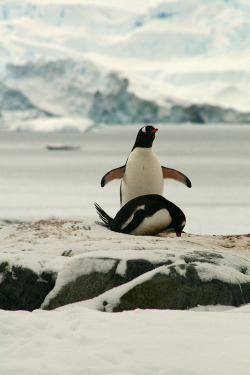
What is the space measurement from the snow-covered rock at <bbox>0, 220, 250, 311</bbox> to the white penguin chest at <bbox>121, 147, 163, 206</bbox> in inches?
76.3

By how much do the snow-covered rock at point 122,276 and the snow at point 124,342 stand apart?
411 mm

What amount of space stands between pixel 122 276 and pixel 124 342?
1066 mm

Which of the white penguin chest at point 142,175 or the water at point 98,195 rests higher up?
the white penguin chest at point 142,175

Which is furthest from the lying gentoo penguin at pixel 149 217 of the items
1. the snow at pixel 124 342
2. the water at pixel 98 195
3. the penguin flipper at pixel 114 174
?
the water at pixel 98 195

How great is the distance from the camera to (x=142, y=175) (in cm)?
671

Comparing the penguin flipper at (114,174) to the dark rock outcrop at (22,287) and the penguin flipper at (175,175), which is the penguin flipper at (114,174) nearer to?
the penguin flipper at (175,175)

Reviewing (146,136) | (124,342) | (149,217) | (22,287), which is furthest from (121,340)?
(146,136)

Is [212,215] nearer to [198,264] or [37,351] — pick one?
[198,264]

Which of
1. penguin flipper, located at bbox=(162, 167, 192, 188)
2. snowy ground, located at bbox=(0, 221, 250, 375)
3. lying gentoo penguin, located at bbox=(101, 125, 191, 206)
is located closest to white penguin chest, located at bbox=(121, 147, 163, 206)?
lying gentoo penguin, located at bbox=(101, 125, 191, 206)

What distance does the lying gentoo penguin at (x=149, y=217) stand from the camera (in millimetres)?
5475

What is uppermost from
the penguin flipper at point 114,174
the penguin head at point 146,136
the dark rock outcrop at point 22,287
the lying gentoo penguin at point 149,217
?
the penguin head at point 146,136

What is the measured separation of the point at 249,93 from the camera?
149875mm

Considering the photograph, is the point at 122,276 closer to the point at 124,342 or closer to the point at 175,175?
the point at 124,342

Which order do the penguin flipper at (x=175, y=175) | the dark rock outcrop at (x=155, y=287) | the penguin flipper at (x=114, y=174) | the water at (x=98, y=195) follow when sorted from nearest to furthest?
the dark rock outcrop at (x=155, y=287) < the penguin flipper at (x=114, y=174) < the penguin flipper at (x=175, y=175) < the water at (x=98, y=195)
